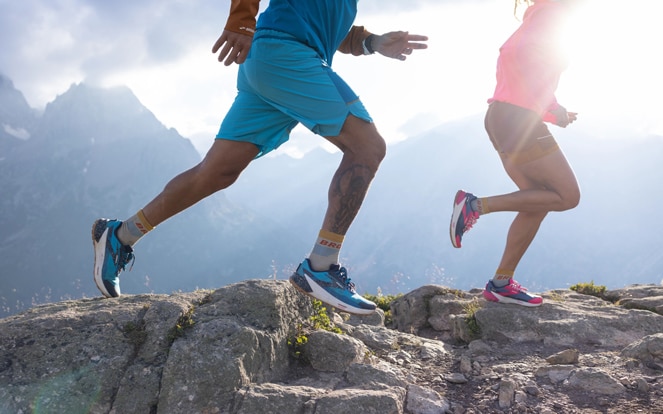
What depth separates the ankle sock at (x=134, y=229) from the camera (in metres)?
3.99

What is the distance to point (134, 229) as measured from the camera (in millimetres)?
4027

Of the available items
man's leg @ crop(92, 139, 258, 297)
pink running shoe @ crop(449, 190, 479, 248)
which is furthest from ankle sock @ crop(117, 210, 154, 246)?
pink running shoe @ crop(449, 190, 479, 248)

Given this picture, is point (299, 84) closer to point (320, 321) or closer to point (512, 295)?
point (320, 321)

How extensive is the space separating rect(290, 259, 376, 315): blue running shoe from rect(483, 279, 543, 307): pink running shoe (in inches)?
105

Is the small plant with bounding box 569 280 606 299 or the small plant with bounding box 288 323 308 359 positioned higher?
the small plant with bounding box 569 280 606 299

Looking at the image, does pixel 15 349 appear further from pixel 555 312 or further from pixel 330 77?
pixel 555 312

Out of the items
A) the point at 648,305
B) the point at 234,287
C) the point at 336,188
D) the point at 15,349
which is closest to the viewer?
the point at 15,349

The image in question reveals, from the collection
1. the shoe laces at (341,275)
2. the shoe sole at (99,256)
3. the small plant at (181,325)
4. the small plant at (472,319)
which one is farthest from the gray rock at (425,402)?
the shoe sole at (99,256)

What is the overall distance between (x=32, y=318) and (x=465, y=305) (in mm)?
4463

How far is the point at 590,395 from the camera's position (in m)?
3.09

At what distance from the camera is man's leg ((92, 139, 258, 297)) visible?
11.9 ft

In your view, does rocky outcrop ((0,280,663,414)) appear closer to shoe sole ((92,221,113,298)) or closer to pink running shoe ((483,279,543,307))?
shoe sole ((92,221,113,298))

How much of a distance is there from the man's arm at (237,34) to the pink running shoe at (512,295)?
155 inches

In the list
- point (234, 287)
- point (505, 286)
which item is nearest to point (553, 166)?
point (505, 286)
